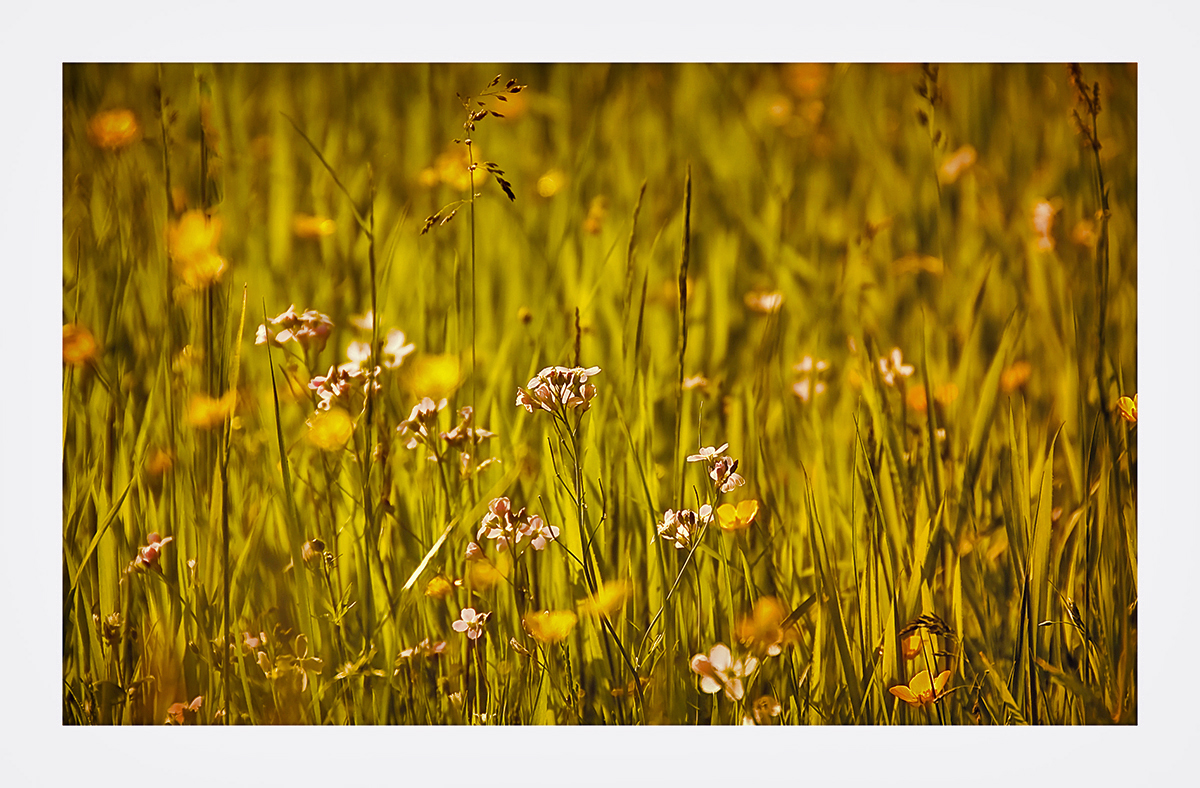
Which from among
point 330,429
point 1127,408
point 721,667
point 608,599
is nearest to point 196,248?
point 330,429

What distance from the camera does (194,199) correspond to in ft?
4.57

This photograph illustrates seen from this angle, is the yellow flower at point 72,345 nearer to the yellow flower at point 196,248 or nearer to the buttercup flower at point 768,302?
the yellow flower at point 196,248

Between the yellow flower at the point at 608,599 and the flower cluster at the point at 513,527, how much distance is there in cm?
12

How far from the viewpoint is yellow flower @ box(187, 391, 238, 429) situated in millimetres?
1394

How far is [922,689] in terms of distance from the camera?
1.41 m

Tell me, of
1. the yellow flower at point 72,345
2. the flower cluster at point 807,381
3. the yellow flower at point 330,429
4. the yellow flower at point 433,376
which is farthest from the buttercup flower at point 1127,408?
the yellow flower at point 72,345

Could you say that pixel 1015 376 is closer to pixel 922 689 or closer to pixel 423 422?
pixel 922 689

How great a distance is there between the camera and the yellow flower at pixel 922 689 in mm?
1410

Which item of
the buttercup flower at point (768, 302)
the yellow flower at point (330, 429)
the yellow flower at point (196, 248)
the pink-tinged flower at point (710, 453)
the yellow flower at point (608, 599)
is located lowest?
the yellow flower at point (608, 599)

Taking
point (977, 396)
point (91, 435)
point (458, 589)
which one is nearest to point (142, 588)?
point (91, 435)

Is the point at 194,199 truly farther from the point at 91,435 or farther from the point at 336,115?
the point at 91,435

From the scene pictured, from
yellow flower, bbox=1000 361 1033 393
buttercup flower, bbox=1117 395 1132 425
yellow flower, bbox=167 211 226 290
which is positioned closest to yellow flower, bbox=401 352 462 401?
yellow flower, bbox=167 211 226 290

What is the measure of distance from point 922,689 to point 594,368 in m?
0.76

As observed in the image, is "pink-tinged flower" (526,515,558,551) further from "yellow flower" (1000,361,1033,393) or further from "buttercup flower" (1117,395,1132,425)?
"buttercup flower" (1117,395,1132,425)
